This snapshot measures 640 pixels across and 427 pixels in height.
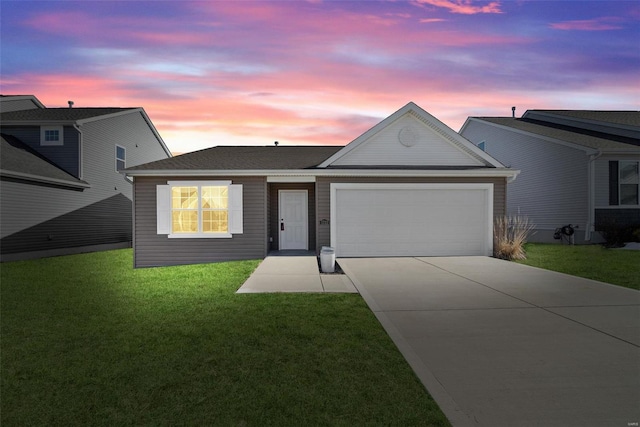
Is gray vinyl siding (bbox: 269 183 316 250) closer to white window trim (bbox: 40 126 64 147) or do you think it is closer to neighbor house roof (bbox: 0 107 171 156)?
neighbor house roof (bbox: 0 107 171 156)

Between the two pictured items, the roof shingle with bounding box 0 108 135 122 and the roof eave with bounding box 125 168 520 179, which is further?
the roof shingle with bounding box 0 108 135 122

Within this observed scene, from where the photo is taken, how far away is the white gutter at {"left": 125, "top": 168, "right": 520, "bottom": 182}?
12.8 m

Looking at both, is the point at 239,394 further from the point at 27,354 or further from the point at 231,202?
the point at 231,202

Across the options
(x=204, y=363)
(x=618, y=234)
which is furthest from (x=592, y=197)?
(x=204, y=363)

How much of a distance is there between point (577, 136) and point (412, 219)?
12.1m

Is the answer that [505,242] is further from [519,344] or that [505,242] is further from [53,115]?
[53,115]

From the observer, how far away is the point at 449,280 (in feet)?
30.0

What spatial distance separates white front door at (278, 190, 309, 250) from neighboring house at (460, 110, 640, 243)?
12.3 m

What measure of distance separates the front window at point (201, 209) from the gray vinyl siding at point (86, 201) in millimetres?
6508

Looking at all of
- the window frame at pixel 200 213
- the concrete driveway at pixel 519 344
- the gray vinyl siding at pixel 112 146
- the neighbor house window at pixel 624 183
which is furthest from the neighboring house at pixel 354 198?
the gray vinyl siding at pixel 112 146

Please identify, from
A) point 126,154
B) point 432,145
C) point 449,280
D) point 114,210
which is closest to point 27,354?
point 449,280

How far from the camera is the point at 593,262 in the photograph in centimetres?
1213

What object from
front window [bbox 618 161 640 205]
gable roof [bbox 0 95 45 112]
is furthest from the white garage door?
gable roof [bbox 0 95 45 112]

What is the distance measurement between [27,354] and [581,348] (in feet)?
21.9
